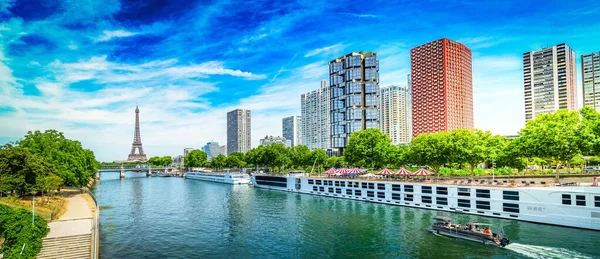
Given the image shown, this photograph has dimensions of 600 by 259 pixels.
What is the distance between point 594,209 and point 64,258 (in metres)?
60.7

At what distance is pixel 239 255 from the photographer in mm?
38188

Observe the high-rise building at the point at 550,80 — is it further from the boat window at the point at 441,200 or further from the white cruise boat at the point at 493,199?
the boat window at the point at 441,200

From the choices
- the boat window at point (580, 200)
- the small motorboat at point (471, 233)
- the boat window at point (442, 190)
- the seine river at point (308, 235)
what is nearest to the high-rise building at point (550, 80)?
the boat window at point (442, 190)

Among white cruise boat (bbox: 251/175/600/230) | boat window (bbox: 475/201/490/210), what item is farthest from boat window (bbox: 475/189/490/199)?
boat window (bbox: 475/201/490/210)

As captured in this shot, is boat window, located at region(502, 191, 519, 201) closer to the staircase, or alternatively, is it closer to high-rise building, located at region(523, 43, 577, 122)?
the staircase

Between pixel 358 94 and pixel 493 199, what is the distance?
89.3 m

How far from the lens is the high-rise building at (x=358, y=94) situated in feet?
456

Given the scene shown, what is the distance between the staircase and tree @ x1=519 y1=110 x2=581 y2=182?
223ft

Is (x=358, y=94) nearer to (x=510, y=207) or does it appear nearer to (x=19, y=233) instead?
(x=510, y=207)

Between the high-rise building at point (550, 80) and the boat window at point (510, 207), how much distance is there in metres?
163

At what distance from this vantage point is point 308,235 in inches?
1827

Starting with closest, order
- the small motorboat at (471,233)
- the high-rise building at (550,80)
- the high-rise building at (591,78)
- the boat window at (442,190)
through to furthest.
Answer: the small motorboat at (471,233) → the boat window at (442,190) → the high-rise building at (591,78) → the high-rise building at (550,80)

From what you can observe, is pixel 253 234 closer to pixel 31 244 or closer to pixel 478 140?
pixel 31 244

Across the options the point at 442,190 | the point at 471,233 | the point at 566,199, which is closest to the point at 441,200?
the point at 442,190
